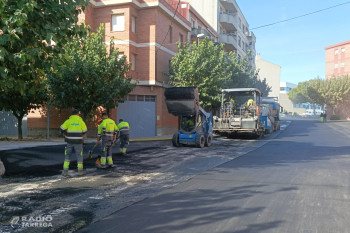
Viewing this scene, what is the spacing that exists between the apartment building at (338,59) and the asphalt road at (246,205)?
69214 mm

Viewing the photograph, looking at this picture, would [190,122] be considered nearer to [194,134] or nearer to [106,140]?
[194,134]

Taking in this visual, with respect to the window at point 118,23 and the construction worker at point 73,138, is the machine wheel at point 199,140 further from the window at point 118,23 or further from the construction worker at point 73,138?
the window at point 118,23

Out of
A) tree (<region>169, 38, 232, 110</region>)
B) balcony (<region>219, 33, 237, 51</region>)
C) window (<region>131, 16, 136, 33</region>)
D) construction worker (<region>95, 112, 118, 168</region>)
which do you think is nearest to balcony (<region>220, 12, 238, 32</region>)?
balcony (<region>219, 33, 237, 51</region>)

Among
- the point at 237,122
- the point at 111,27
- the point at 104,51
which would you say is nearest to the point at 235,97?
the point at 237,122

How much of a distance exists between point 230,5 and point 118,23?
26223 millimetres

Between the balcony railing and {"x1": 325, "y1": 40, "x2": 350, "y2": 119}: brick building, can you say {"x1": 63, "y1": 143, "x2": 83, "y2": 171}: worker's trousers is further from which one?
{"x1": 325, "y1": 40, "x2": 350, "y2": 119}: brick building

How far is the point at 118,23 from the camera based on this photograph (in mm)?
22109

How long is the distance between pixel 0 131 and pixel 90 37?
33.4ft

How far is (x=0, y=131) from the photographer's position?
73.7 feet

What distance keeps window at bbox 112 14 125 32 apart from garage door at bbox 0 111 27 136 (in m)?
9.22

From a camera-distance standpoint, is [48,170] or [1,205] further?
[48,170]

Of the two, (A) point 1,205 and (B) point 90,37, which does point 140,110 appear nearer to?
(B) point 90,37

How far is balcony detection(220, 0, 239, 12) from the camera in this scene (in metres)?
41.7

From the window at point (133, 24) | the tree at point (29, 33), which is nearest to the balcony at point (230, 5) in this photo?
the window at point (133, 24)
